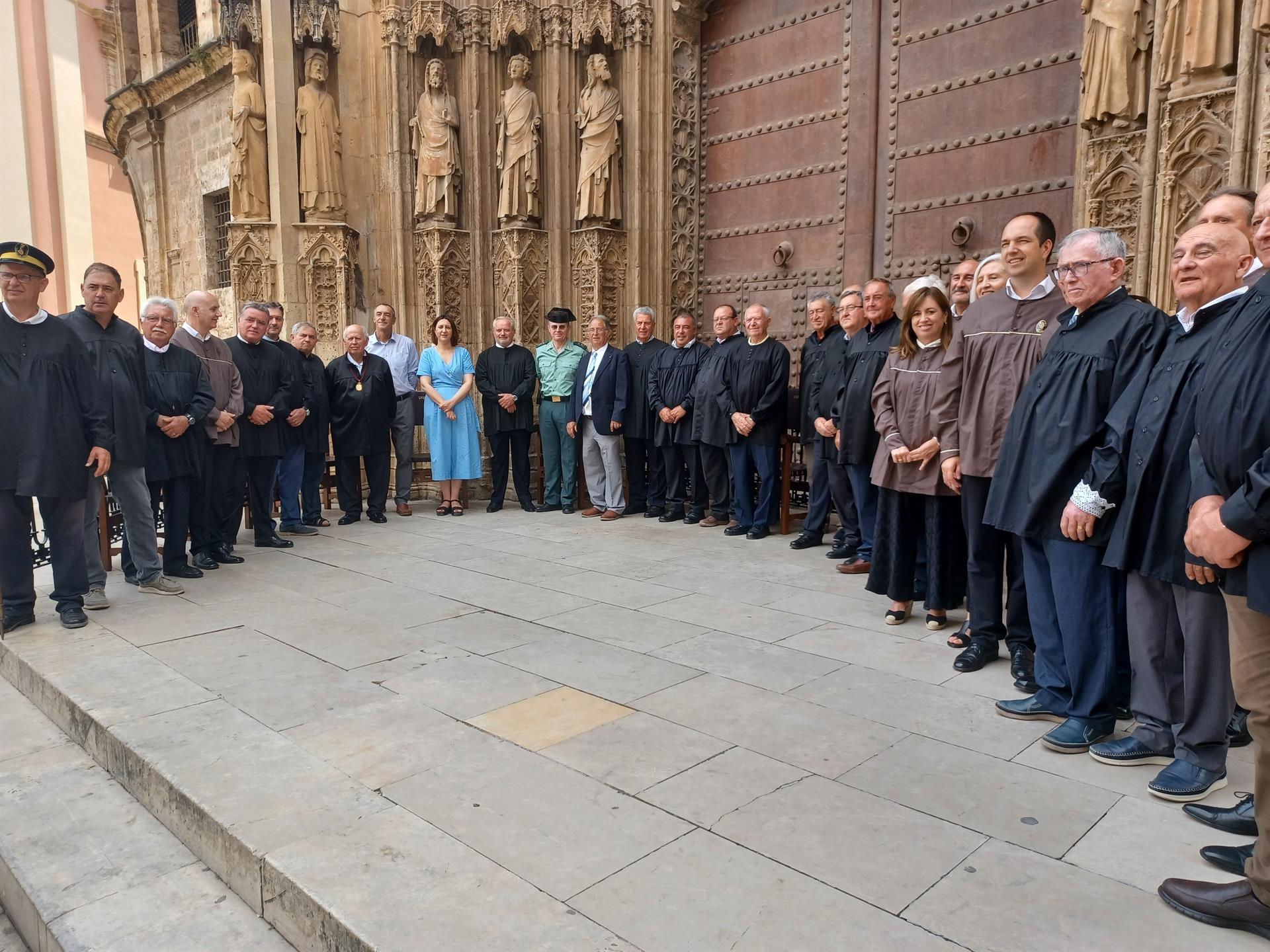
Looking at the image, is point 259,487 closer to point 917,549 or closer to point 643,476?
point 643,476

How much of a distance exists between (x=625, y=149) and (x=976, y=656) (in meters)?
6.73

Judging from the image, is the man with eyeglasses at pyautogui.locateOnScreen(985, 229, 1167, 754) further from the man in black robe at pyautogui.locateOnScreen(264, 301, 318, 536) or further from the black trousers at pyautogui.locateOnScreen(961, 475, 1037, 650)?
the man in black robe at pyautogui.locateOnScreen(264, 301, 318, 536)

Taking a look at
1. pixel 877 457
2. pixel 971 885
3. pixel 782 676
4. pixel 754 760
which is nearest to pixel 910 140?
pixel 877 457

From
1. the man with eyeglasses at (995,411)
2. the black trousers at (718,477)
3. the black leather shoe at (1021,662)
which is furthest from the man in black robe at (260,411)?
the black leather shoe at (1021,662)

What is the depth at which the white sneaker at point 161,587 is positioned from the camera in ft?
18.4

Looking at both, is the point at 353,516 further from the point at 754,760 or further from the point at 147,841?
the point at 754,760

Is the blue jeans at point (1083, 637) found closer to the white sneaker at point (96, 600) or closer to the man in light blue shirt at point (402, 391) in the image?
the white sneaker at point (96, 600)

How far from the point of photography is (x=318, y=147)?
9609mm

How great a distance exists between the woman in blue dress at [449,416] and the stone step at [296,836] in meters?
4.77

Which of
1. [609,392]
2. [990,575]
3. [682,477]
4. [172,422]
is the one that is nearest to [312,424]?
[172,422]

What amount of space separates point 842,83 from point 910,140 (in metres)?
0.89

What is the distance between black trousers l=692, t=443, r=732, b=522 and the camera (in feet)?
25.3

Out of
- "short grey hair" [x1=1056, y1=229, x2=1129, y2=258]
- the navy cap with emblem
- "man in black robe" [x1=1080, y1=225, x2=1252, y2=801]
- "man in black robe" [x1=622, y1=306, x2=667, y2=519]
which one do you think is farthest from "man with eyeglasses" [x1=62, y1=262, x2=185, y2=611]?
"man in black robe" [x1=1080, y1=225, x2=1252, y2=801]

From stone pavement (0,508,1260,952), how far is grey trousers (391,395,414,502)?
362 cm
